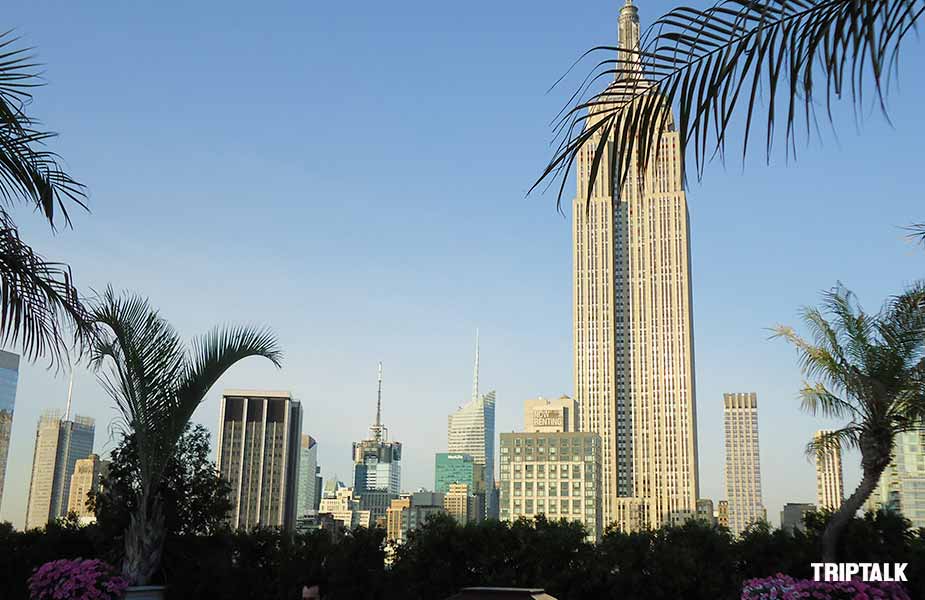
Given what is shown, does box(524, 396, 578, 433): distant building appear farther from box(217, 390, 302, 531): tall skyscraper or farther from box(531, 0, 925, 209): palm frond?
box(531, 0, 925, 209): palm frond

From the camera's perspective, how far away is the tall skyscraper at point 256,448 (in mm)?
138750

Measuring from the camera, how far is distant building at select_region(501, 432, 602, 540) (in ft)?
369

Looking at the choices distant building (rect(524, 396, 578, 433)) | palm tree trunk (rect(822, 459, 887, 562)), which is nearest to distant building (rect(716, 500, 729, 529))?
palm tree trunk (rect(822, 459, 887, 562))

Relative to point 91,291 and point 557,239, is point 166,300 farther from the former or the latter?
point 557,239

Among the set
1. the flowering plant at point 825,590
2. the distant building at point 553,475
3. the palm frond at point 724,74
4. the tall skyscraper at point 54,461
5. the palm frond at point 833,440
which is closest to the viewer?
the palm frond at point 724,74

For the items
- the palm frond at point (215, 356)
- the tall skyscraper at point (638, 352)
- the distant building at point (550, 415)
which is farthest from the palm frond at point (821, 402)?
the distant building at point (550, 415)

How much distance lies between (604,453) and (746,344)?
103 meters

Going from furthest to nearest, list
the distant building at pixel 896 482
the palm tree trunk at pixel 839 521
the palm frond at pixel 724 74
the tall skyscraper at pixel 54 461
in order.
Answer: the tall skyscraper at pixel 54 461, the distant building at pixel 896 482, the palm tree trunk at pixel 839 521, the palm frond at pixel 724 74

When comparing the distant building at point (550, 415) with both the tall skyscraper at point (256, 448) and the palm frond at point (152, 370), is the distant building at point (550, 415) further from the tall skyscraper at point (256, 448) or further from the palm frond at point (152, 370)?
the palm frond at point (152, 370)

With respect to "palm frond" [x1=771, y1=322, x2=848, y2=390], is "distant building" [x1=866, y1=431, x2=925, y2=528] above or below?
below

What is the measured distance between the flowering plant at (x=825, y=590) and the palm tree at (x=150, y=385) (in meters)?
5.77

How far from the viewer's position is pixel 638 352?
109375mm

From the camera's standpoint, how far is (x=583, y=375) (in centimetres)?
11156

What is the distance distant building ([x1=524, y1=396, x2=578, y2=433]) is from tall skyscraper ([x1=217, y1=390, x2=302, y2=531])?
131ft
